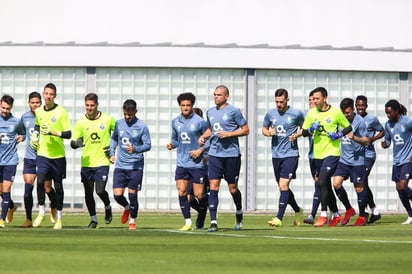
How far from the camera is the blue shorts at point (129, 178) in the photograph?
24.4 metres

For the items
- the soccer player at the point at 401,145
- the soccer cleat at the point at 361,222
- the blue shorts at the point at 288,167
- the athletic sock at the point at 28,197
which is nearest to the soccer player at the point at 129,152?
the athletic sock at the point at 28,197

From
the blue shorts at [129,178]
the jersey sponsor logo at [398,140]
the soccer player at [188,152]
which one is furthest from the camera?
the jersey sponsor logo at [398,140]

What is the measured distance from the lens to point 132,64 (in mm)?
34562

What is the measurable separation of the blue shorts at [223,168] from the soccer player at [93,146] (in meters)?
1.95

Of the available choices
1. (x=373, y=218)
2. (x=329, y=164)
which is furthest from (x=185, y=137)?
(x=373, y=218)

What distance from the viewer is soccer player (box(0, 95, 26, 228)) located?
25531 mm

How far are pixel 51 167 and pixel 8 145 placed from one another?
5.34ft

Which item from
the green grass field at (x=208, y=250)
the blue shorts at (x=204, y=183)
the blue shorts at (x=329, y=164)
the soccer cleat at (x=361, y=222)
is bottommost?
the green grass field at (x=208, y=250)

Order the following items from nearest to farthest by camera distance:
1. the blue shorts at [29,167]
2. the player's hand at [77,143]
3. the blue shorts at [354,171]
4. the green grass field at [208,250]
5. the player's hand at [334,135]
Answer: the green grass field at [208,250]
the player's hand at [77,143]
the player's hand at [334,135]
the blue shorts at [29,167]
the blue shorts at [354,171]

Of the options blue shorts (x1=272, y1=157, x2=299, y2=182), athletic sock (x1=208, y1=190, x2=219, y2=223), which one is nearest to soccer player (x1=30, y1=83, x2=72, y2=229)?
athletic sock (x1=208, y1=190, x2=219, y2=223)

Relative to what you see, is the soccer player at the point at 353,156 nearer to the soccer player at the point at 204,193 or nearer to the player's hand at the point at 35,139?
the soccer player at the point at 204,193

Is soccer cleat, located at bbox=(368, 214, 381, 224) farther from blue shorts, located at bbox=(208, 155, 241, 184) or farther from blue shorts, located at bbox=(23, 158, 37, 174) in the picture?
blue shorts, located at bbox=(23, 158, 37, 174)

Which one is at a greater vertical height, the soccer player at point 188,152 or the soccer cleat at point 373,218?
the soccer player at point 188,152

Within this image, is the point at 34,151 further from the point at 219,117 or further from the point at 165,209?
the point at 165,209
